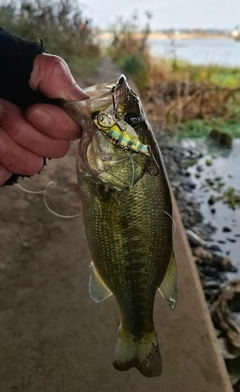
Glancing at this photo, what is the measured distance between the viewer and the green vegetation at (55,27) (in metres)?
8.36

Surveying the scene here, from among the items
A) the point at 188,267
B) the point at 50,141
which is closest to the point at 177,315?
the point at 188,267

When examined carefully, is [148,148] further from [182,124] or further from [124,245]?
[182,124]

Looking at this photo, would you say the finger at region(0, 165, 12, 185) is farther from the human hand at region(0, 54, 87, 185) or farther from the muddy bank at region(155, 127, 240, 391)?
the muddy bank at region(155, 127, 240, 391)

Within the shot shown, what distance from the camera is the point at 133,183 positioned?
1.58 metres

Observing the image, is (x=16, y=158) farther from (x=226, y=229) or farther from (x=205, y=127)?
(x=205, y=127)

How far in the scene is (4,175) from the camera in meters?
1.73

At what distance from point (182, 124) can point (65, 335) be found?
10.5m

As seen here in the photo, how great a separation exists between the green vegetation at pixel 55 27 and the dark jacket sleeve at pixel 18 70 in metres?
6.46

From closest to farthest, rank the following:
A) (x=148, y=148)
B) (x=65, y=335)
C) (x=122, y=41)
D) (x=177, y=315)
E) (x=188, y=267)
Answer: (x=148, y=148) < (x=65, y=335) < (x=177, y=315) < (x=188, y=267) < (x=122, y=41)

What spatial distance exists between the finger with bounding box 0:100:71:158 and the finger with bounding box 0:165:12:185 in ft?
0.51

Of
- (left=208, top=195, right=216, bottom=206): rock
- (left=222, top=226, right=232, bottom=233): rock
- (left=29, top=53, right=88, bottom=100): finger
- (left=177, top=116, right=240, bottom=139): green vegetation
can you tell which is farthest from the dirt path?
(left=177, top=116, right=240, bottom=139): green vegetation

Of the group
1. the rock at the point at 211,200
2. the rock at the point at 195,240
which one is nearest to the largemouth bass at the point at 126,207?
the rock at the point at 195,240

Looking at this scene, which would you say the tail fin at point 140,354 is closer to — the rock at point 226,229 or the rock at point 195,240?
the rock at point 195,240

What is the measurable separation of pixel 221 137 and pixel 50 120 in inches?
373
